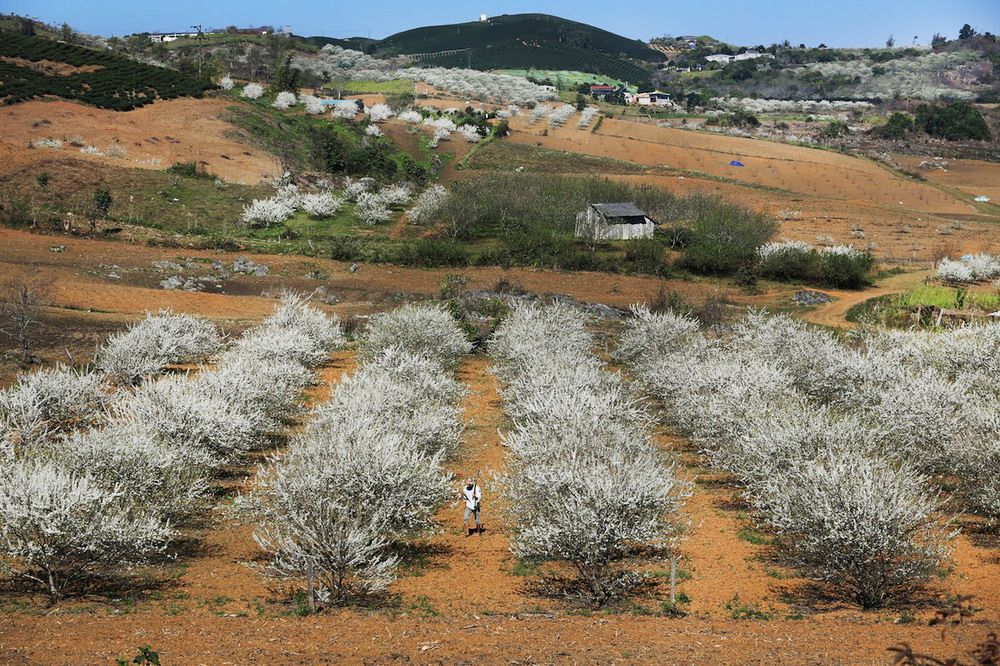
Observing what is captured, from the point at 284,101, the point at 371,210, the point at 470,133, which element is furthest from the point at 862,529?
the point at 284,101

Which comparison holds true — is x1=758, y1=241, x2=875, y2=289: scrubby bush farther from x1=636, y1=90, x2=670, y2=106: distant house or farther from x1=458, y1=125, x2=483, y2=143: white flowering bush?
x1=636, y1=90, x2=670, y2=106: distant house

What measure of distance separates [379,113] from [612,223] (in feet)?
168

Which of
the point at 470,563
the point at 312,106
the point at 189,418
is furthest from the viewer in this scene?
the point at 312,106

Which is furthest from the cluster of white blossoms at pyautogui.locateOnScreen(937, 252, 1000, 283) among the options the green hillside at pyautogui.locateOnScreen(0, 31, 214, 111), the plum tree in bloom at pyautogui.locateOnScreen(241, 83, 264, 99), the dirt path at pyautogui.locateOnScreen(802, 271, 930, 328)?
the plum tree in bloom at pyautogui.locateOnScreen(241, 83, 264, 99)

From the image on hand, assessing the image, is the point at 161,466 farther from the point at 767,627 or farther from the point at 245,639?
the point at 767,627

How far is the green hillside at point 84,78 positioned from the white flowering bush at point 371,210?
26.3 m

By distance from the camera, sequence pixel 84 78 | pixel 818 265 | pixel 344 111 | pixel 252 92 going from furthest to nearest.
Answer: pixel 252 92 < pixel 344 111 < pixel 84 78 < pixel 818 265

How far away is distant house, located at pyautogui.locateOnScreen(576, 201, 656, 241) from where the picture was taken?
5716 cm

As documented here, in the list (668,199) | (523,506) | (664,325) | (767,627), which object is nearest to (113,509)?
(523,506)

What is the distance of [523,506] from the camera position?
14945 millimetres

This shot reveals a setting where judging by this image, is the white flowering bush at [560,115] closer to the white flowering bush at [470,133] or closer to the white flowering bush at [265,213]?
the white flowering bush at [470,133]

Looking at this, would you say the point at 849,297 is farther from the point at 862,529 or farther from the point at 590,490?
the point at 590,490

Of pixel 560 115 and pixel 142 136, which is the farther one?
pixel 560 115

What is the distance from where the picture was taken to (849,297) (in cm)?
4675
